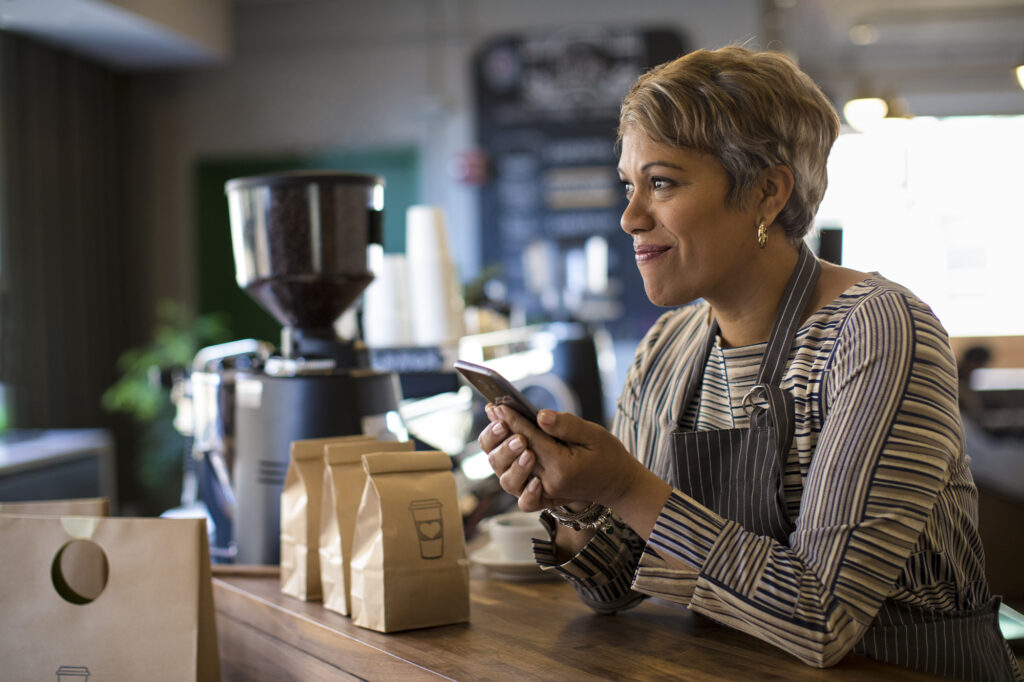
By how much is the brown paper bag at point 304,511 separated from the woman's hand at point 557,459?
0.29 m

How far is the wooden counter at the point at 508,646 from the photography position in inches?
39.4

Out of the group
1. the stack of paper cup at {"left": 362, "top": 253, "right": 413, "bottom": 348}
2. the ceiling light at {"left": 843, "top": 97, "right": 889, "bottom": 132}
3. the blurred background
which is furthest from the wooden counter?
the ceiling light at {"left": 843, "top": 97, "right": 889, "bottom": 132}

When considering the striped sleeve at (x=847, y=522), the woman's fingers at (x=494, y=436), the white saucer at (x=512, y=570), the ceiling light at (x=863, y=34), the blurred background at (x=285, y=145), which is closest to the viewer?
the striped sleeve at (x=847, y=522)

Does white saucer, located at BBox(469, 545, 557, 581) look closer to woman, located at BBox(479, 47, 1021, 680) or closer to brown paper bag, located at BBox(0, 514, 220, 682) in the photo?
woman, located at BBox(479, 47, 1021, 680)

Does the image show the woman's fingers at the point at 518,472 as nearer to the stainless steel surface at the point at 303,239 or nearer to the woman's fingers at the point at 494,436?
the woman's fingers at the point at 494,436

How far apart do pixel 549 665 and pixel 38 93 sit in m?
5.58

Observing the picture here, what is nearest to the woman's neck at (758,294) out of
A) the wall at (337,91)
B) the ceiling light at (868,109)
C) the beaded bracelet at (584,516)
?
the beaded bracelet at (584,516)

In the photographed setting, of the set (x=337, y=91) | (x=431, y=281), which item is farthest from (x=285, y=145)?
(x=431, y=281)

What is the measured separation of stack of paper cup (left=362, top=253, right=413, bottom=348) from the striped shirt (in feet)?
4.47

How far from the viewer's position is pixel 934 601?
113 centimetres

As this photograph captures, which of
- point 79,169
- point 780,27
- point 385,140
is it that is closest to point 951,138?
point 780,27

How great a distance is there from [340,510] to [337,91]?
5663mm

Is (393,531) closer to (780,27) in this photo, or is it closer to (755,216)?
(755,216)

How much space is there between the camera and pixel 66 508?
116cm
